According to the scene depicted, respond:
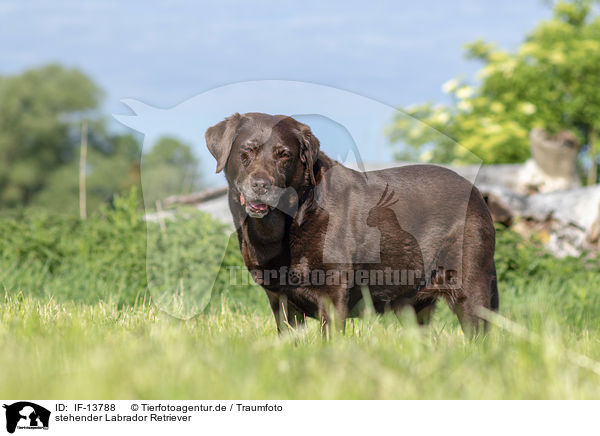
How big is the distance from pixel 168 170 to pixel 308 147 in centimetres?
159

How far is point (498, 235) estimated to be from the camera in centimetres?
673

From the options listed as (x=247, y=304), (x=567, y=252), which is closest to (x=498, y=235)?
(x=567, y=252)

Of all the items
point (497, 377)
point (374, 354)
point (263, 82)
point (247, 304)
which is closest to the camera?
point (497, 377)

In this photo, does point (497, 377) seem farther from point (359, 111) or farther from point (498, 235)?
point (498, 235)

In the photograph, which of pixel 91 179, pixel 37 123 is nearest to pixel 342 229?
pixel 91 179

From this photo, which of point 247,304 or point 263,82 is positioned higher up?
point 263,82

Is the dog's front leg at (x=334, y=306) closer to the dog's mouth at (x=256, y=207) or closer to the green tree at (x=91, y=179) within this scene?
the dog's mouth at (x=256, y=207)

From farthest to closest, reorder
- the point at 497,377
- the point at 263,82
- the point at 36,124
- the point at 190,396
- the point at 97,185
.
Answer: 1. the point at 36,124
2. the point at 97,185
3. the point at 263,82
4. the point at 497,377
5. the point at 190,396

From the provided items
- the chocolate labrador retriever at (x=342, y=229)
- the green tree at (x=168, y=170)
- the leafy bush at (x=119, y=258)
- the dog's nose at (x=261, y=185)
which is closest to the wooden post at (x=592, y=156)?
the leafy bush at (x=119, y=258)

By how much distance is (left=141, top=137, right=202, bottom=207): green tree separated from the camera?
3.74 m

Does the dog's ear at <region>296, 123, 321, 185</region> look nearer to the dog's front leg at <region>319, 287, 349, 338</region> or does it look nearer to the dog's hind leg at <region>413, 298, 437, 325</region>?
the dog's front leg at <region>319, 287, 349, 338</region>

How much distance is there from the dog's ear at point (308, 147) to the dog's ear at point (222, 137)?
1.19 ft
